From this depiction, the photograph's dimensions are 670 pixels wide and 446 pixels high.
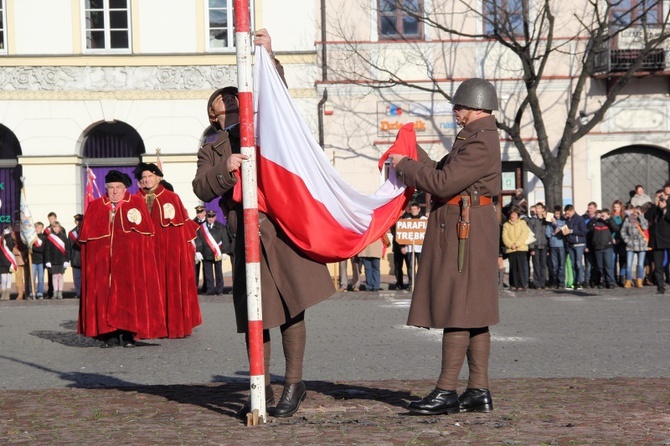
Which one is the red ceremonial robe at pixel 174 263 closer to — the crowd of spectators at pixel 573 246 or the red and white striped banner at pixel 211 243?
the red and white striped banner at pixel 211 243

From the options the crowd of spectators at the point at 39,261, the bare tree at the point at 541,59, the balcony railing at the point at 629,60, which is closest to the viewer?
the crowd of spectators at the point at 39,261

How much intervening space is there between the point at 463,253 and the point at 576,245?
60.1ft

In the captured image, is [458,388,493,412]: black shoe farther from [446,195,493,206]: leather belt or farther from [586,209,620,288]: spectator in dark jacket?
[586,209,620,288]: spectator in dark jacket

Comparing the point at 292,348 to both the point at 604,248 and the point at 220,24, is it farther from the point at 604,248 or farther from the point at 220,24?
the point at 220,24

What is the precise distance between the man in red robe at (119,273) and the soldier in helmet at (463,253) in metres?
7.10

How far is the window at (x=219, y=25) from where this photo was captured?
107 ft

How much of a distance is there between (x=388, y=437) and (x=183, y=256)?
8.76 m

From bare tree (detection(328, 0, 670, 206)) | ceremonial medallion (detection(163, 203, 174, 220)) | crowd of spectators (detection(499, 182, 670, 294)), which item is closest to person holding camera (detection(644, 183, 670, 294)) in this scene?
crowd of spectators (detection(499, 182, 670, 294))

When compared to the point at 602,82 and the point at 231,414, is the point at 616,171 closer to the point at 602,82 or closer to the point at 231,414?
the point at 602,82

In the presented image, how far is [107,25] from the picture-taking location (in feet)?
107

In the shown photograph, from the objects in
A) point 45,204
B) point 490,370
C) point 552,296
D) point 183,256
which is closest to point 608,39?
point 552,296

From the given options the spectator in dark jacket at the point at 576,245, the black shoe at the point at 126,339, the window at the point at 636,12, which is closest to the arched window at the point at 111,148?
the spectator in dark jacket at the point at 576,245

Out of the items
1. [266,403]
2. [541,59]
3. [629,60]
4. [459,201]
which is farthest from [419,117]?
[266,403]

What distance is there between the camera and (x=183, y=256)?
15.3 m
